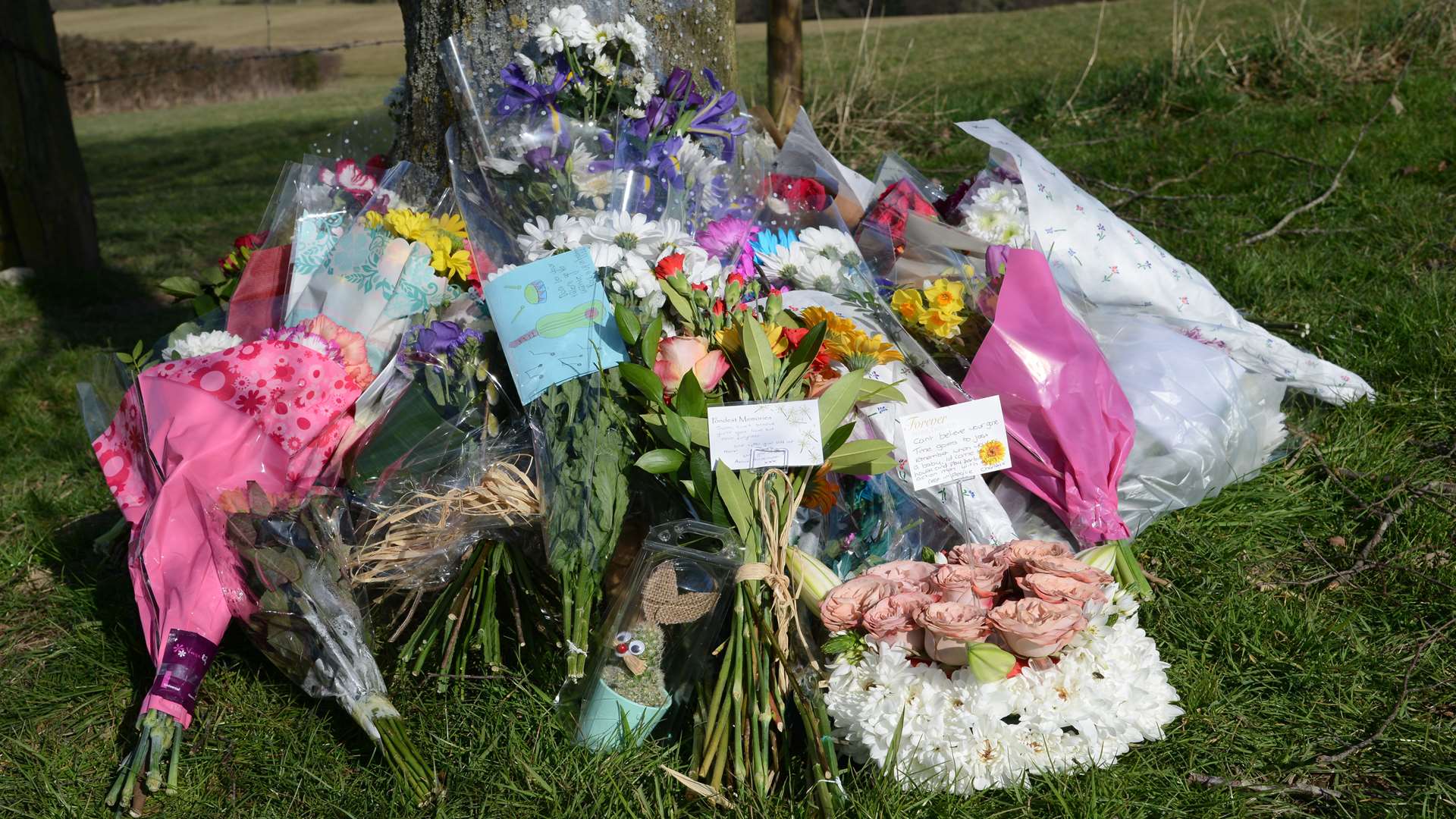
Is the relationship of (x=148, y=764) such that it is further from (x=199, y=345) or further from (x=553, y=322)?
(x=553, y=322)

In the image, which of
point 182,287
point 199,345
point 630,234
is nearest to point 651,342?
point 630,234

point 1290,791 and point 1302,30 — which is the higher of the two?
point 1302,30

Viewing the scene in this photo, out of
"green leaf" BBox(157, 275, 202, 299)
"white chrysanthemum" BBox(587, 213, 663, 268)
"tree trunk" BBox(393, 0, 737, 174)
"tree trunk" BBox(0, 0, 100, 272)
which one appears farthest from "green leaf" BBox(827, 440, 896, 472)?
"tree trunk" BBox(0, 0, 100, 272)

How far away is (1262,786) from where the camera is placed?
5.32ft

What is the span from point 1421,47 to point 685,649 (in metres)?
6.28

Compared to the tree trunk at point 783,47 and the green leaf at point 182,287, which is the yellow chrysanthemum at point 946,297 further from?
the tree trunk at point 783,47

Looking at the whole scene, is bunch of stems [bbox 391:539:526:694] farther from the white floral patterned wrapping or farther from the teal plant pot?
the white floral patterned wrapping

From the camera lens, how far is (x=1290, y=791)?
162 cm

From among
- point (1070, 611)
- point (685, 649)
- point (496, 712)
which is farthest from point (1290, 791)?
point (496, 712)

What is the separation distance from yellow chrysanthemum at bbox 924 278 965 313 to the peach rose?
72 centimetres

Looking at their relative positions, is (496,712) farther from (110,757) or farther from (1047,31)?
(1047,31)

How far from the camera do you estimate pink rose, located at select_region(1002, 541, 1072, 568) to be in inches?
62.2

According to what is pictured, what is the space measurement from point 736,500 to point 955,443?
1.76ft

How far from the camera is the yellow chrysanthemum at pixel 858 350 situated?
6.40 ft
